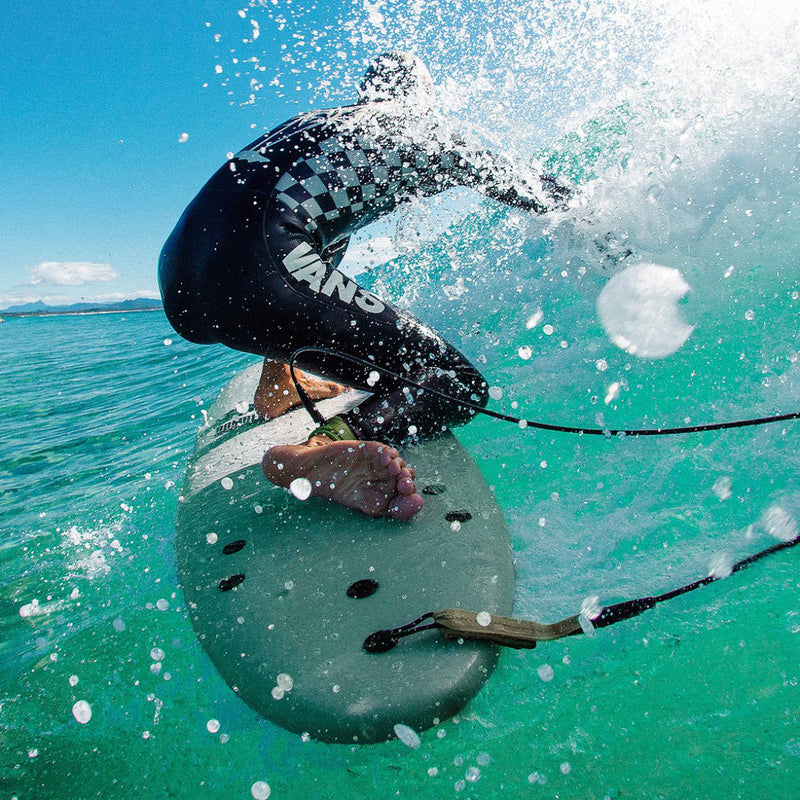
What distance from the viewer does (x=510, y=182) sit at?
8.11ft

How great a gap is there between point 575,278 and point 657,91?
128 cm

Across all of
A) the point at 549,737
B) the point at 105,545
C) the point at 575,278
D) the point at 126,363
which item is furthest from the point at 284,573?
the point at 126,363

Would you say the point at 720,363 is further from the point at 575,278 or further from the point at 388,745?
the point at 388,745

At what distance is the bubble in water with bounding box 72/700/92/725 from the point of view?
1519mm

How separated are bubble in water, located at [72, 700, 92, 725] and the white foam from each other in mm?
2712

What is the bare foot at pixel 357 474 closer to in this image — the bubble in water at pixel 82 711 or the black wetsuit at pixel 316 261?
the black wetsuit at pixel 316 261

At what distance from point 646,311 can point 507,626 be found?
213 centimetres

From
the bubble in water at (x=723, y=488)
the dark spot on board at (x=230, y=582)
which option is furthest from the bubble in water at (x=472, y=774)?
the bubble in water at (x=723, y=488)

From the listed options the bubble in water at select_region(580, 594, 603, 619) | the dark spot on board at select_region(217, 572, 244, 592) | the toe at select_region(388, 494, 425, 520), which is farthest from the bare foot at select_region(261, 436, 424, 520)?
the bubble in water at select_region(580, 594, 603, 619)

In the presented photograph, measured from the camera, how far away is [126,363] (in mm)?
10531

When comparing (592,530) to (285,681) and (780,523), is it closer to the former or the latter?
(780,523)

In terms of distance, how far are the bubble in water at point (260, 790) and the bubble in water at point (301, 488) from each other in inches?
35.5

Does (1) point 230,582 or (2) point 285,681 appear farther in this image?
(1) point 230,582

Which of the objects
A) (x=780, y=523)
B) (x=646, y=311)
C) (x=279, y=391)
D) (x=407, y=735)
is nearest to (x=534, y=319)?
(x=646, y=311)
